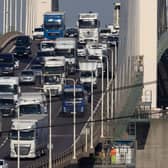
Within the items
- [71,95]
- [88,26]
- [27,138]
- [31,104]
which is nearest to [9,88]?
[71,95]

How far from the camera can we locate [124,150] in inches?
2552

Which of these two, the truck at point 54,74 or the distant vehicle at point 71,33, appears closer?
the truck at point 54,74

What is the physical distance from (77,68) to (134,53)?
20.2m

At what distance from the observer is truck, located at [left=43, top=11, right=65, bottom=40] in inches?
3967

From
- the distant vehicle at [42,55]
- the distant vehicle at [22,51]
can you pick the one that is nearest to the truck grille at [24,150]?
the distant vehicle at [42,55]

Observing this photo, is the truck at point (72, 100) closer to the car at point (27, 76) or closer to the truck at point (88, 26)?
the car at point (27, 76)

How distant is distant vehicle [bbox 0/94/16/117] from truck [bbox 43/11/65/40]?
94.3 ft

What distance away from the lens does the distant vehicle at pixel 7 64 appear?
86562mm

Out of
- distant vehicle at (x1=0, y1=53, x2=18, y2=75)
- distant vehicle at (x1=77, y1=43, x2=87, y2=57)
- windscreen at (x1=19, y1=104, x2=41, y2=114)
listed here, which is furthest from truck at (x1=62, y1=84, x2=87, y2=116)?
distant vehicle at (x1=77, y1=43, x2=87, y2=57)

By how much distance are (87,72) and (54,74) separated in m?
2.02

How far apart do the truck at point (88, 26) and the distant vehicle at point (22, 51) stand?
3635 mm

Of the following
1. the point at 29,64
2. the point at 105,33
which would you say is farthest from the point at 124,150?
the point at 105,33

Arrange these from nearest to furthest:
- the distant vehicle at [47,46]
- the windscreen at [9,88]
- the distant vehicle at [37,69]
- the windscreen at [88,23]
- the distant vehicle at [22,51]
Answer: the windscreen at [9,88], the distant vehicle at [37,69], the distant vehicle at [47,46], the distant vehicle at [22,51], the windscreen at [88,23]

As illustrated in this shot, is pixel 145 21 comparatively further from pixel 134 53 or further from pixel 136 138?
pixel 136 138
